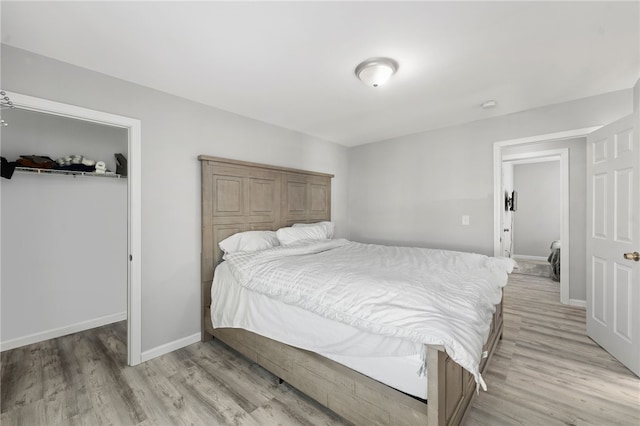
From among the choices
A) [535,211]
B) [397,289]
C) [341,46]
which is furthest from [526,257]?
[341,46]

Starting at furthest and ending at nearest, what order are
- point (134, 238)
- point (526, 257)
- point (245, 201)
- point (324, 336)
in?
point (526, 257) → point (245, 201) → point (134, 238) → point (324, 336)

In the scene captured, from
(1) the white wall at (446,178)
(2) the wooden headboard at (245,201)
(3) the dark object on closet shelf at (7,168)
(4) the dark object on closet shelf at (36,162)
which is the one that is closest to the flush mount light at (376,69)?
(2) the wooden headboard at (245,201)

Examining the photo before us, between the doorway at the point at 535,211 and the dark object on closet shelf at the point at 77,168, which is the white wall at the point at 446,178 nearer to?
the doorway at the point at 535,211

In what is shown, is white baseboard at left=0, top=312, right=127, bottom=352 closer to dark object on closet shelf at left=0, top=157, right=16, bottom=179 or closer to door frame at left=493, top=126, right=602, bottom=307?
dark object on closet shelf at left=0, top=157, right=16, bottom=179

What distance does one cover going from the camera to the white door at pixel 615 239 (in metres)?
2.08

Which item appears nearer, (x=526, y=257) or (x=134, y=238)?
(x=134, y=238)

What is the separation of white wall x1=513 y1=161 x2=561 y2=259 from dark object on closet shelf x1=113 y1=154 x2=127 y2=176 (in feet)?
26.8

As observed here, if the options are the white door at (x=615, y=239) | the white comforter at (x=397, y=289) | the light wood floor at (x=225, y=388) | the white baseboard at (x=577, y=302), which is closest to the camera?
the white comforter at (x=397, y=289)

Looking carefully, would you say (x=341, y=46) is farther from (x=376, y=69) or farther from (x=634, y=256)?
(x=634, y=256)

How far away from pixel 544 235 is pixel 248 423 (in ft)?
25.2

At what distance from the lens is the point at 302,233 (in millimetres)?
3129

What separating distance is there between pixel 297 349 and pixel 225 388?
2.18ft

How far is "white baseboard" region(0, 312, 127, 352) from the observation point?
8.20 feet

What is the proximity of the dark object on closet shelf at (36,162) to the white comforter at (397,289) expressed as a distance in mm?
1981
